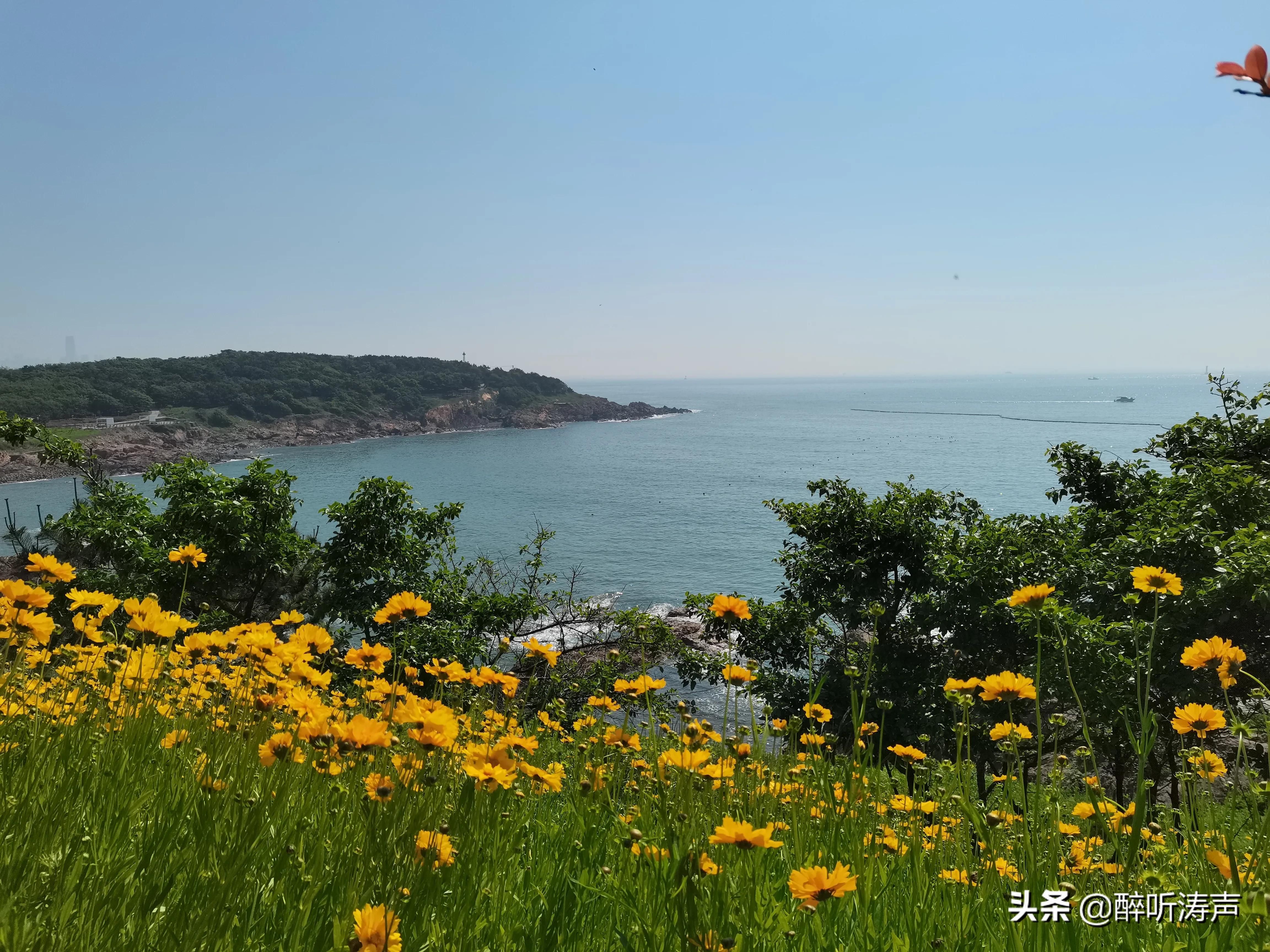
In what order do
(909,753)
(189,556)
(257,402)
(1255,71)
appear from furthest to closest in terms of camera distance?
(257,402)
(189,556)
(909,753)
(1255,71)

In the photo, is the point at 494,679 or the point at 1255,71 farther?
the point at 494,679

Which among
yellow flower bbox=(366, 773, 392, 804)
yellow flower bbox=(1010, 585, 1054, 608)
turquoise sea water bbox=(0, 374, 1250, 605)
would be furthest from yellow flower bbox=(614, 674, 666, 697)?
turquoise sea water bbox=(0, 374, 1250, 605)

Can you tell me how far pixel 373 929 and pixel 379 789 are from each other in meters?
0.62

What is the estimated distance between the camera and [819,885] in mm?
1474

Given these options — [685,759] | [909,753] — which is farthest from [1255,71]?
Result: [909,753]

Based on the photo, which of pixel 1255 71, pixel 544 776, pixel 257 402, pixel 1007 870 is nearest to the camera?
pixel 1255 71

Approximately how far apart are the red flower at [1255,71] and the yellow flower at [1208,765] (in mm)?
2482

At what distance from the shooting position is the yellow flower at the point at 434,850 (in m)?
1.57

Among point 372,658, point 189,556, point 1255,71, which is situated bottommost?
point 372,658

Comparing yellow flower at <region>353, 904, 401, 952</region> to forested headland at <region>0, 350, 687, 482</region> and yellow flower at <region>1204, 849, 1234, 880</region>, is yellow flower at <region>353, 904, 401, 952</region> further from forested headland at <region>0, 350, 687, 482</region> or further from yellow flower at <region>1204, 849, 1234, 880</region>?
forested headland at <region>0, 350, 687, 482</region>

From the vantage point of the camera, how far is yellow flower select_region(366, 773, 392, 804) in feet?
5.90

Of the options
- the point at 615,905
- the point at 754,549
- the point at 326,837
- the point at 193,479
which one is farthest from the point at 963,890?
the point at 754,549

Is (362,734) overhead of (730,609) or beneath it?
beneath

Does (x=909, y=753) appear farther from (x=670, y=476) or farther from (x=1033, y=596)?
(x=670, y=476)
